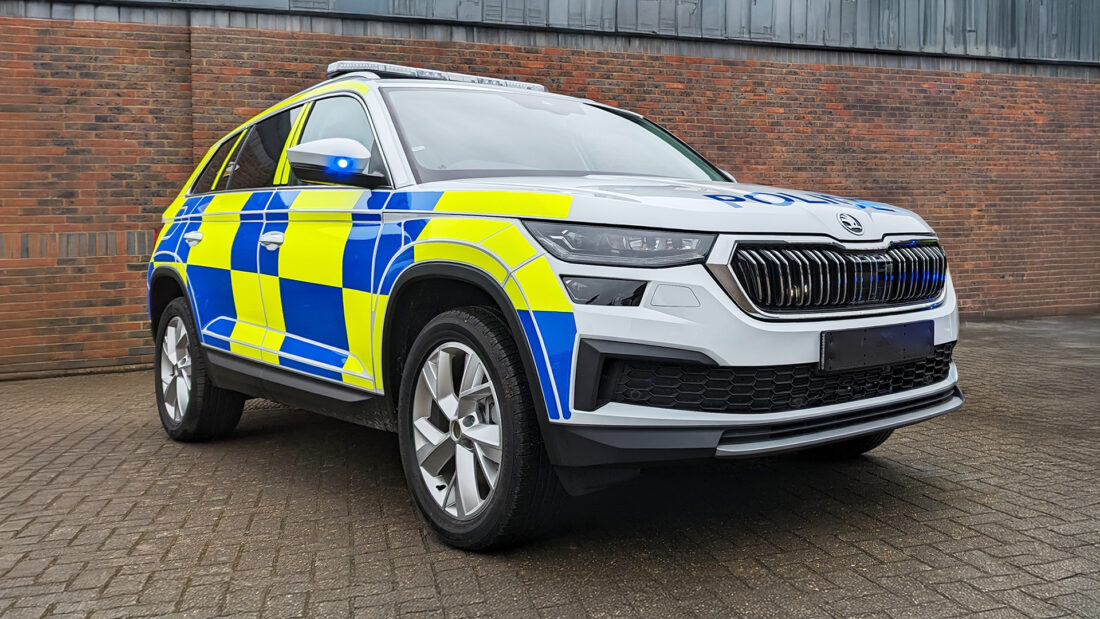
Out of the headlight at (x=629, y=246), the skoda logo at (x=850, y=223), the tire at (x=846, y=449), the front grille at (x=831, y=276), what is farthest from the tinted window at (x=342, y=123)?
the tire at (x=846, y=449)

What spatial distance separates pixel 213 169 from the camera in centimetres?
549

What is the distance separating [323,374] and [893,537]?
7.74 ft

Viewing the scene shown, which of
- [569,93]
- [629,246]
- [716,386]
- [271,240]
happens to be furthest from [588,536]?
[569,93]

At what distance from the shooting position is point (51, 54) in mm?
8172

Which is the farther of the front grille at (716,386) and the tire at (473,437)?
the tire at (473,437)

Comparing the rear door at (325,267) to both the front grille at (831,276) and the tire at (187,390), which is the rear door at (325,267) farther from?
the front grille at (831,276)

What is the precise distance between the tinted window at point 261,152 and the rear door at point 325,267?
272 millimetres

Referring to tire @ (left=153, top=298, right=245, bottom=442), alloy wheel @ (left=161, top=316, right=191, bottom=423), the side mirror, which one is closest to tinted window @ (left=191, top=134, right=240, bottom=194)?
tire @ (left=153, top=298, right=245, bottom=442)

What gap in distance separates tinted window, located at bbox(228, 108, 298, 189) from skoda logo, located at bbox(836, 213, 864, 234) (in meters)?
2.79

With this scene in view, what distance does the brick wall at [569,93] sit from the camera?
8203mm

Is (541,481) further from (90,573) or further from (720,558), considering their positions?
(90,573)

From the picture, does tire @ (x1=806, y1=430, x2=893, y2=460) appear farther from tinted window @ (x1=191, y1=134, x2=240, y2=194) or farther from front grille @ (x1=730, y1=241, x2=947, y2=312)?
tinted window @ (x1=191, y1=134, x2=240, y2=194)

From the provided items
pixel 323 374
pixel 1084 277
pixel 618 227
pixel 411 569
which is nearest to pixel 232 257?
pixel 323 374

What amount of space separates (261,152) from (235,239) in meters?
0.53
